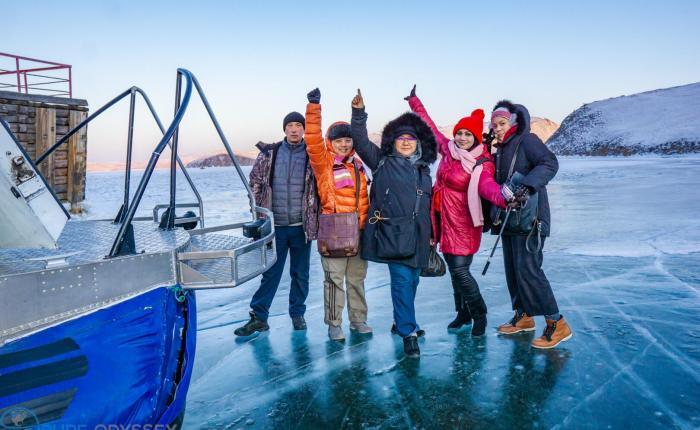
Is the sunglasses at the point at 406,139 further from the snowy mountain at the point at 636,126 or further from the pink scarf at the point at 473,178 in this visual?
the snowy mountain at the point at 636,126

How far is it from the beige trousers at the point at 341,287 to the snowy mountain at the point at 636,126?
5037 cm

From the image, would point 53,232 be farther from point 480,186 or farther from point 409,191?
point 480,186

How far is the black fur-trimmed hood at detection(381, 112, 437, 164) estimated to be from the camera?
12.5 ft

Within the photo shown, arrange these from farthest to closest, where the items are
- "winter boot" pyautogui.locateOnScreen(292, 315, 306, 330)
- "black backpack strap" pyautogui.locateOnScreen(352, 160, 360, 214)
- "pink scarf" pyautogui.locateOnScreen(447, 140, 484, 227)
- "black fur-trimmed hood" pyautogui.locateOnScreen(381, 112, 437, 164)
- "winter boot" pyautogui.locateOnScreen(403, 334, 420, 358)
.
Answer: "winter boot" pyautogui.locateOnScreen(292, 315, 306, 330) → "black backpack strap" pyautogui.locateOnScreen(352, 160, 360, 214) → "black fur-trimmed hood" pyautogui.locateOnScreen(381, 112, 437, 164) → "pink scarf" pyautogui.locateOnScreen(447, 140, 484, 227) → "winter boot" pyautogui.locateOnScreen(403, 334, 420, 358)

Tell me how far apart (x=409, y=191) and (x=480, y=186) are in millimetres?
550

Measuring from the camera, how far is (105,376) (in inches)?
74.4

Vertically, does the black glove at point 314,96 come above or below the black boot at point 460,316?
above

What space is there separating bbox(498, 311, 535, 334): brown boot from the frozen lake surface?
0.12 meters

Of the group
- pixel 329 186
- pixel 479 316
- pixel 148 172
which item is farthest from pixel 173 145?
pixel 479 316

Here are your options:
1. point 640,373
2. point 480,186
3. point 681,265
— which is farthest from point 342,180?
point 681,265

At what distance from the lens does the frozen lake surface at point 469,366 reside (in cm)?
275

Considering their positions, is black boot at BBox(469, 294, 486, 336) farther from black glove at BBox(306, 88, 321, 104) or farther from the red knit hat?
black glove at BBox(306, 88, 321, 104)

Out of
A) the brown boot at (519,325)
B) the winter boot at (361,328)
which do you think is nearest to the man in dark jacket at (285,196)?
the winter boot at (361,328)

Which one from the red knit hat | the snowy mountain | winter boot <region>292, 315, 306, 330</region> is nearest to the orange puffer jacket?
the red knit hat
